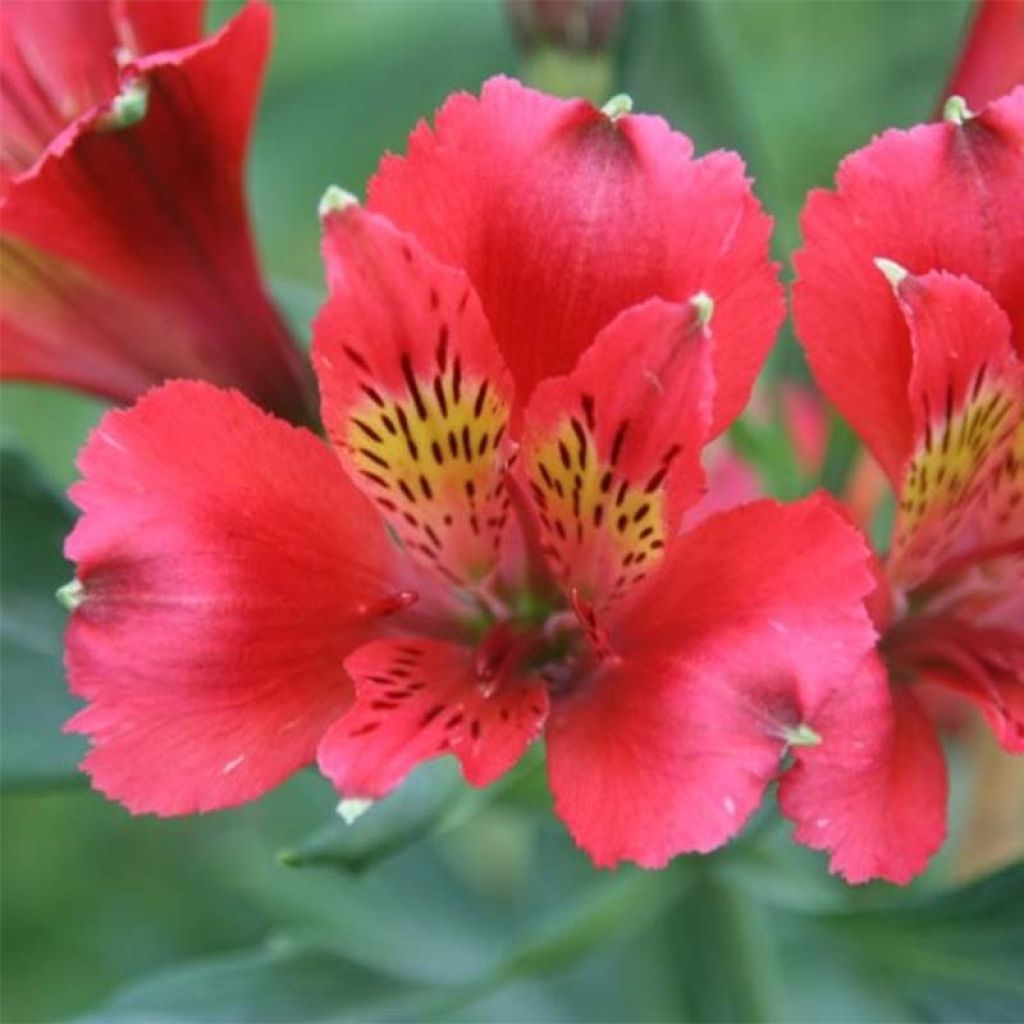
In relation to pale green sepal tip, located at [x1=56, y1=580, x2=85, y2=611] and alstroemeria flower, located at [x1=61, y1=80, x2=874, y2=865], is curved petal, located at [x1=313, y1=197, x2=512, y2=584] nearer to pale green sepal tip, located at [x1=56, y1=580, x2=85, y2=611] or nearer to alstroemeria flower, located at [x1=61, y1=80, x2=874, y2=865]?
alstroemeria flower, located at [x1=61, y1=80, x2=874, y2=865]

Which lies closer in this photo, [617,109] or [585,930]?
[617,109]

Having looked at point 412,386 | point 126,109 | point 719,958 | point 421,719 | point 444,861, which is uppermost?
point 126,109

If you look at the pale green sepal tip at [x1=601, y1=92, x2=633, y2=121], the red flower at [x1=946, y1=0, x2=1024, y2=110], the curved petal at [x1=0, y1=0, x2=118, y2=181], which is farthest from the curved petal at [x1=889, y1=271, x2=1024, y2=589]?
the curved petal at [x1=0, y1=0, x2=118, y2=181]

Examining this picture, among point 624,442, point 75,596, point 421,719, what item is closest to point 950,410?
point 624,442

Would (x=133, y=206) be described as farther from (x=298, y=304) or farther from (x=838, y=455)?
(x=838, y=455)

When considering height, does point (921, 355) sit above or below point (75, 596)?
below

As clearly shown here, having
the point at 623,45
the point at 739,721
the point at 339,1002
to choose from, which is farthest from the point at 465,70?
the point at 739,721
